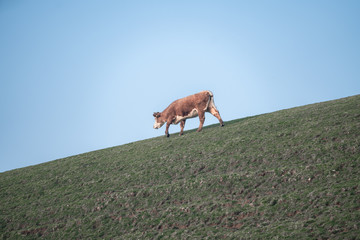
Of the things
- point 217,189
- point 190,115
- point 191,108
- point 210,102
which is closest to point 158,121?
point 190,115

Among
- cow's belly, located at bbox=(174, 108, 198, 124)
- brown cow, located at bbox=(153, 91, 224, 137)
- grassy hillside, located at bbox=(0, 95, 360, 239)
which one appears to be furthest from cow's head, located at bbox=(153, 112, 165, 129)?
grassy hillside, located at bbox=(0, 95, 360, 239)

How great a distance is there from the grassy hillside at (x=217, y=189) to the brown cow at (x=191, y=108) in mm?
2310

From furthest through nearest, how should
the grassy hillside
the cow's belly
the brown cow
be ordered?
the cow's belly
the brown cow
the grassy hillside

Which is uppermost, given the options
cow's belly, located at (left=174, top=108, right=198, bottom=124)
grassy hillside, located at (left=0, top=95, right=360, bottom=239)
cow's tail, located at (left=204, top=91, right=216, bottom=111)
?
cow's tail, located at (left=204, top=91, right=216, bottom=111)

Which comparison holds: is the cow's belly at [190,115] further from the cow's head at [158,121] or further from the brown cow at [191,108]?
the cow's head at [158,121]

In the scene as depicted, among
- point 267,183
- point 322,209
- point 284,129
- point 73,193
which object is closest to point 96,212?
point 73,193

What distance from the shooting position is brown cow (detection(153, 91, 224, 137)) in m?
28.1

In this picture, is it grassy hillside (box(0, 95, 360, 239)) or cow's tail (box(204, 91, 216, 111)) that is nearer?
grassy hillside (box(0, 95, 360, 239))

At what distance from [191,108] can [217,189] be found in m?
12.7

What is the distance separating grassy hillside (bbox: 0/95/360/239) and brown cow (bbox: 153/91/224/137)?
231cm

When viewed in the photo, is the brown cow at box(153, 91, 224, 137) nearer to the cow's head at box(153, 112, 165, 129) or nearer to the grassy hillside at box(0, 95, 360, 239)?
the cow's head at box(153, 112, 165, 129)

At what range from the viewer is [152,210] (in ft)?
53.2

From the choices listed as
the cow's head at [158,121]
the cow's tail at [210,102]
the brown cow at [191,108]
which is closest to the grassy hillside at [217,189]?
the brown cow at [191,108]

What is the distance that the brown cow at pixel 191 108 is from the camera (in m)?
28.1
